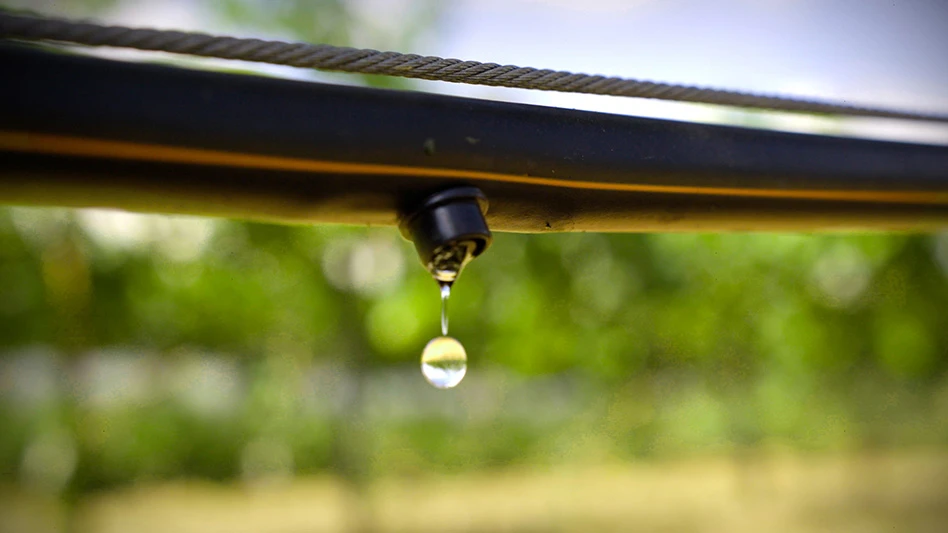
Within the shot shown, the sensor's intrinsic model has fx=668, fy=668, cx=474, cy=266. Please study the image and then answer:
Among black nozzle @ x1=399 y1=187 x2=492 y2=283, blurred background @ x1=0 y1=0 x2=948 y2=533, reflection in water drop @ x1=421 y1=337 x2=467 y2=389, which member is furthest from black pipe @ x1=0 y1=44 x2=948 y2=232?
blurred background @ x1=0 y1=0 x2=948 y2=533

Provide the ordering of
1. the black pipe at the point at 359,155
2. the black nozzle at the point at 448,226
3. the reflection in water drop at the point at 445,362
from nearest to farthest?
the black pipe at the point at 359,155, the black nozzle at the point at 448,226, the reflection in water drop at the point at 445,362

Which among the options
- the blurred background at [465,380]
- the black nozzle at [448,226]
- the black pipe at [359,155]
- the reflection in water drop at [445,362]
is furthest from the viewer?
the blurred background at [465,380]

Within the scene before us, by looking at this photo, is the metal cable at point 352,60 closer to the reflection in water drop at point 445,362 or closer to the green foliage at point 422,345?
the reflection in water drop at point 445,362

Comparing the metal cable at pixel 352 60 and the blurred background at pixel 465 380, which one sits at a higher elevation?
the blurred background at pixel 465 380

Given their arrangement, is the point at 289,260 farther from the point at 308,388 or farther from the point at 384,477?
the point at 384,477

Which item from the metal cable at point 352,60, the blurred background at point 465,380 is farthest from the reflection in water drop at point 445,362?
the blurred background at point 465,380
